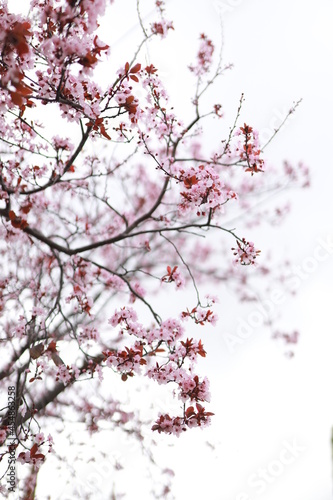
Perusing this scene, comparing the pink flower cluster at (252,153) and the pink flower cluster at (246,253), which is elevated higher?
the pink flower cluster at (252,153)

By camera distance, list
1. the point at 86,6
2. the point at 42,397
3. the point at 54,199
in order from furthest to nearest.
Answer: the point at 54,199 → the point at 42,397 → the point at 86,6

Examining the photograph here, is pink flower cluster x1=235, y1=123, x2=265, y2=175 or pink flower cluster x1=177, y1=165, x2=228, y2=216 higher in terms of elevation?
pink flower cluster x1=235, y1=123, x2=265, y2=175

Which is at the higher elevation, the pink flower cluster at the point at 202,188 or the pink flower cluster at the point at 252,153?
the pink flower cluster at the point at 252,153

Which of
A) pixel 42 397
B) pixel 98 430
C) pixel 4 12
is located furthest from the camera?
pixel 98 430

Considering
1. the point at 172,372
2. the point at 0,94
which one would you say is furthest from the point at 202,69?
the point at 172,372

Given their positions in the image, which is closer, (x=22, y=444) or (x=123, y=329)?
(x=22, y=444)

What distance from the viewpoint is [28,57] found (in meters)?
2.09

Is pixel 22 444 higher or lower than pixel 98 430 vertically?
lower

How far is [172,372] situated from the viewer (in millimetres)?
2766

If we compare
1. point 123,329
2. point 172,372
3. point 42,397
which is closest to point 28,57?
point 123,329

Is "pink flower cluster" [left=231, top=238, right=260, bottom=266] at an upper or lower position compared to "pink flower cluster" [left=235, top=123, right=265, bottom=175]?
lower

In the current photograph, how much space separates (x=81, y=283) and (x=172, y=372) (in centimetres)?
201

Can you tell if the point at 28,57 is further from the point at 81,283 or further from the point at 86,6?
the point at 81,283

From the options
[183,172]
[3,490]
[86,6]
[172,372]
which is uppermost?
[183,172]
